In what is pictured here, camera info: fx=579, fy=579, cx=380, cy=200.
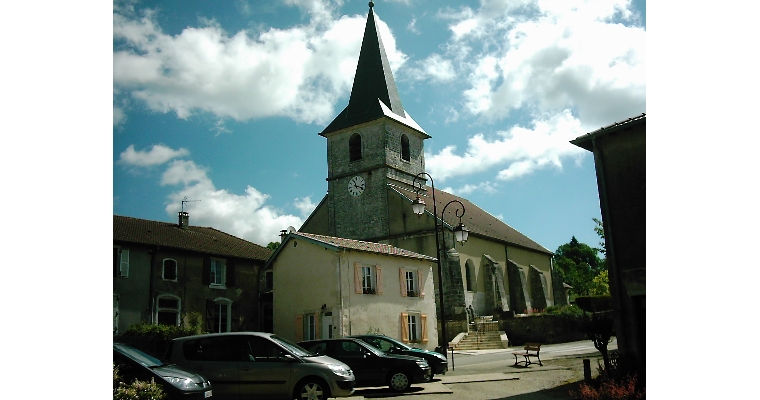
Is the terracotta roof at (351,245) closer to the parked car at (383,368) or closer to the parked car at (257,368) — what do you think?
the parked car at (383,368)

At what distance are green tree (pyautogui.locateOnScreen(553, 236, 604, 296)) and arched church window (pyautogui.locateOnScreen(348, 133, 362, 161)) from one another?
3998 cm

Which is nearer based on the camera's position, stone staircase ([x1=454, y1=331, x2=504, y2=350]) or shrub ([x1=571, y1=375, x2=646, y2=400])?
shrub ([x1=571, y1=375, x2=646, y2=400])

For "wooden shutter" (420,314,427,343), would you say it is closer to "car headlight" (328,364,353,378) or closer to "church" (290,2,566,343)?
"church" (290,2,566,343)

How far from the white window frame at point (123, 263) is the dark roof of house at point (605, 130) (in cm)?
1741

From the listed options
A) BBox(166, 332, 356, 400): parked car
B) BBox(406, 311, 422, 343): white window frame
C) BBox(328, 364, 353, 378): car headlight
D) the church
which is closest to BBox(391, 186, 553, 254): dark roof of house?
the church

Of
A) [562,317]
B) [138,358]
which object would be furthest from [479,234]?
[138,358]

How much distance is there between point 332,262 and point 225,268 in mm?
7982

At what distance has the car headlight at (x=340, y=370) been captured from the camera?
1001 cm

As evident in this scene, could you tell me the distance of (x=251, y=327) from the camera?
1041 inches

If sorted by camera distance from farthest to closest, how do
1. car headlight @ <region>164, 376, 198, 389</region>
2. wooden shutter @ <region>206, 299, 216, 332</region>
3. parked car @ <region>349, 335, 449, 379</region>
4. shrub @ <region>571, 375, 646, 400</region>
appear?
wooden shutter @ <region>206, 299, 216, 332</region>, parked car @ <region>349, 335, 449, 379</region>, car headlight @ <region>164, 376, 198, 389</region>, shrub @ <region>571, 375, 646, 400</region>

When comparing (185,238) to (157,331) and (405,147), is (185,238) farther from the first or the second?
(405,147)

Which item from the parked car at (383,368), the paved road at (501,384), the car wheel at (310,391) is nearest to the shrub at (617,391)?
the paved road at (501,384)

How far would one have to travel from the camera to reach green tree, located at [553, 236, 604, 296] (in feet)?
232
